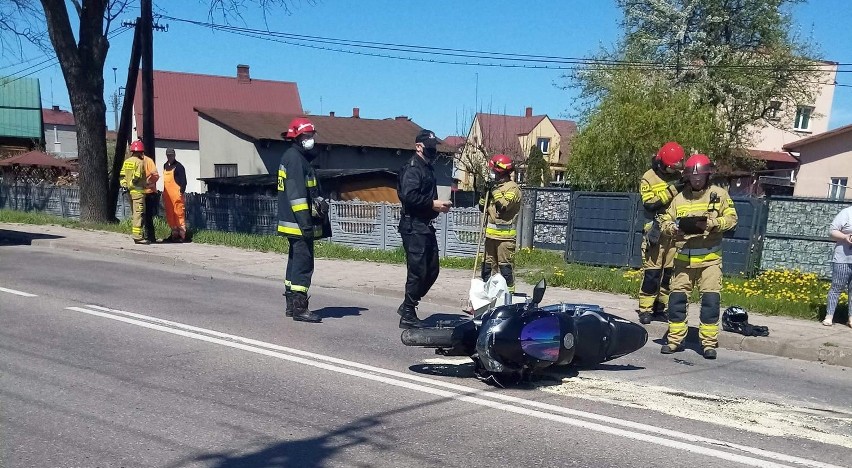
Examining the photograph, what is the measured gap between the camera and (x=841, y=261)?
345 inches

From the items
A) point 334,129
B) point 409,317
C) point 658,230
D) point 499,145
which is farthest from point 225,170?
point 658,230

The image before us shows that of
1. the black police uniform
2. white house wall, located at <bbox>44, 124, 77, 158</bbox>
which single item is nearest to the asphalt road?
the black police uniform

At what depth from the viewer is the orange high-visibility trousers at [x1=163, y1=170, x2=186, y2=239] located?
51.8ft

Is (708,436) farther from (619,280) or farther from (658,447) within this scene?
(619,280)

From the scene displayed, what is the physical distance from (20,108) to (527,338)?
A: 3941cm

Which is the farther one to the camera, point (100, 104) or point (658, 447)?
point (100, 104)

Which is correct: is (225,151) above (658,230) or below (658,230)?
above

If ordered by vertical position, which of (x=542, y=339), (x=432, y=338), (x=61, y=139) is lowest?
(x=432, y=338)

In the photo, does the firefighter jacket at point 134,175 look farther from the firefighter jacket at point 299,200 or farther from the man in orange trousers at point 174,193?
the firefighter jacket at point 299,200

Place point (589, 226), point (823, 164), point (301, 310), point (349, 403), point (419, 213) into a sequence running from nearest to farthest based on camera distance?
point (349, 403)
point (419, 213)
point (301, 310)
point (589, 226)
point (823, 164)

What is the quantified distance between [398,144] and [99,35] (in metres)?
18.8

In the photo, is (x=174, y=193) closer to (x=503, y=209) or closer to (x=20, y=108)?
(x=503, y=209)

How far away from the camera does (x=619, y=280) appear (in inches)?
456

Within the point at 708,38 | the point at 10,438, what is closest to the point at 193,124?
the point at 708,38
